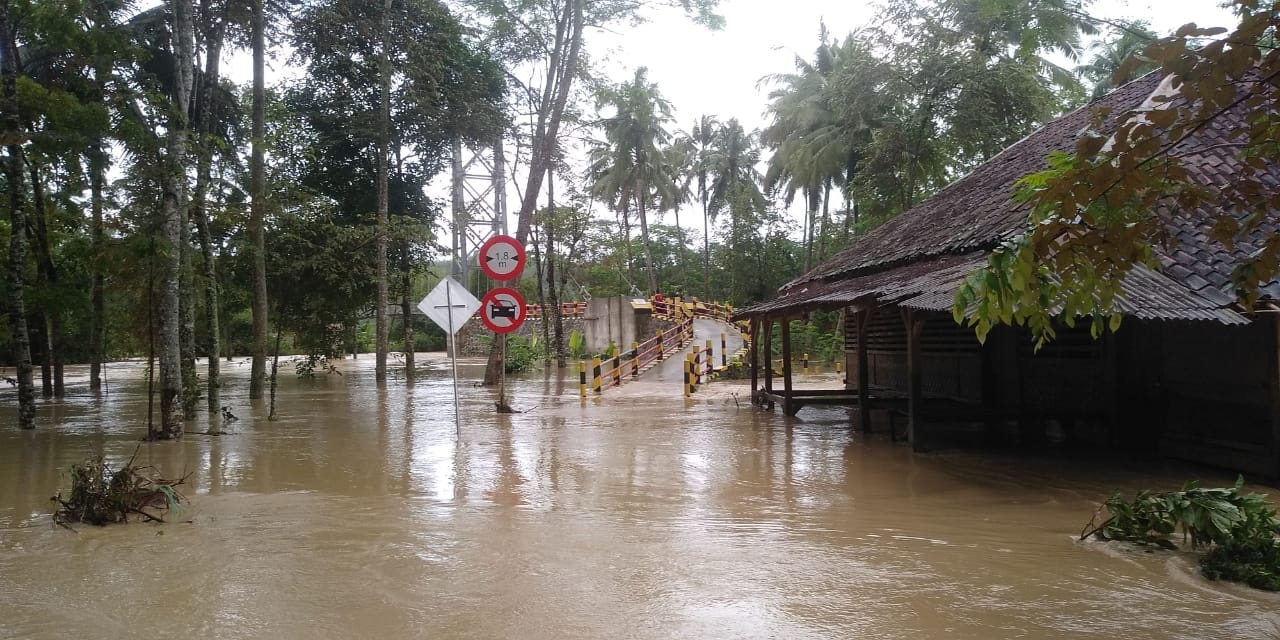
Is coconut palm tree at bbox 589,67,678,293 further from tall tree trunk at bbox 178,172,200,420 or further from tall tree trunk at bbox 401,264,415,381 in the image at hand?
tall tree trunk at bbox 178,172,200,420

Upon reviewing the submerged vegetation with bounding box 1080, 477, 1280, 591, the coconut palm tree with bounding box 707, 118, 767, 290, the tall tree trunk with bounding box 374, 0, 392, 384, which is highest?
the coconut palm tree with bounding box 707, 118, 767, 290

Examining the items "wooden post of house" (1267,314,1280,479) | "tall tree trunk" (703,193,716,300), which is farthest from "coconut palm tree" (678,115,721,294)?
"wooden post of house" (1267,314,1280,479)

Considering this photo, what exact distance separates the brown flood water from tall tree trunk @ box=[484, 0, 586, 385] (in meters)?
10.5

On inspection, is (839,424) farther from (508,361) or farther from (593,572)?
(508,361)

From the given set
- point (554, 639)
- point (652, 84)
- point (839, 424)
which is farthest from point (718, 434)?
point (652, 84)

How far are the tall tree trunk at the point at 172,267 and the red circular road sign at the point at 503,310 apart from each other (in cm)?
406

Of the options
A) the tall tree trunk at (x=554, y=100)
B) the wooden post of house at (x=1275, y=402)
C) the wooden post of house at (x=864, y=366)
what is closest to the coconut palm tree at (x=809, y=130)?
the tall tree trunk at (x=554, y=100)

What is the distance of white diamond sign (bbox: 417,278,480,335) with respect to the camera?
10.7 m

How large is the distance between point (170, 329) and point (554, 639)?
9.00 meters

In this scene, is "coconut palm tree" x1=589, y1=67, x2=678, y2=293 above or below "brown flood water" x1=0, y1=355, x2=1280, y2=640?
above

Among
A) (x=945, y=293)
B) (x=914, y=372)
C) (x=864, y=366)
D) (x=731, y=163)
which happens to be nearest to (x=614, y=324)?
(x=731, y=163)

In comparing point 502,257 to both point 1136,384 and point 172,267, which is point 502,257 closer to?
point 172,267

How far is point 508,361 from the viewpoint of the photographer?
89.8 feet

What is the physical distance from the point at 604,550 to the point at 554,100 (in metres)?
17.7
